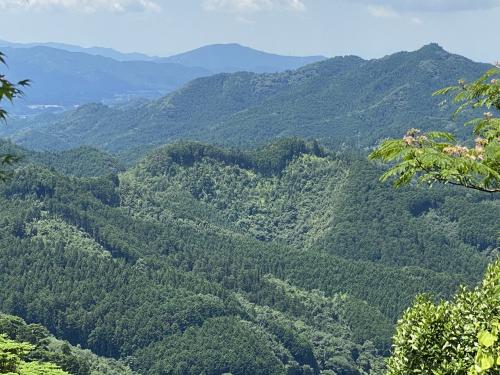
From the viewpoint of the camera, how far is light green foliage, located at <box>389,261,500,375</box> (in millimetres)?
20484

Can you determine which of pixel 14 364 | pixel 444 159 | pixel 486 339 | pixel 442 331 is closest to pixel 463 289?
pixel 442 331

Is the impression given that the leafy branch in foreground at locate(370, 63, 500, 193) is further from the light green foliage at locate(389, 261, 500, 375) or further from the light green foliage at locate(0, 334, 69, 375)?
the light green foliage at locate(0, 334, 69, 375)

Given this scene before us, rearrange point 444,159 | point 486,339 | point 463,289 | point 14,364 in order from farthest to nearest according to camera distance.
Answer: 1. point 14,364
2. point 463,289
3. point 444,159
4. point 486,339

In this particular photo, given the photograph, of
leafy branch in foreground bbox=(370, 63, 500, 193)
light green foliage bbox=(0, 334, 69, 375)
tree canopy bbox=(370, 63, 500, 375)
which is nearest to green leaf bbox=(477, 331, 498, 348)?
tree canopy bbox=(370, 63, 500, 375)

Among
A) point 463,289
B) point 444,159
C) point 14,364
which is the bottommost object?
point 14,364

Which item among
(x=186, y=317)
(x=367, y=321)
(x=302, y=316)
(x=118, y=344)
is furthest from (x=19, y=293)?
(x=367, y=321)

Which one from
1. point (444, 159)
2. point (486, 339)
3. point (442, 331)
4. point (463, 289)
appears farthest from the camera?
point (463, 289)

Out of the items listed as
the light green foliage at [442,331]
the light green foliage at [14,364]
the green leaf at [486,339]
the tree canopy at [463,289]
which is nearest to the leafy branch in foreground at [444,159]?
the tree canopy at [463,289]

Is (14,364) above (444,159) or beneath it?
beneath

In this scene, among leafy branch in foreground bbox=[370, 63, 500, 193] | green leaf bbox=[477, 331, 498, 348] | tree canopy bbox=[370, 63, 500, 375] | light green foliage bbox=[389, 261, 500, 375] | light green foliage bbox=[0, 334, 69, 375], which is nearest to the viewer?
green leaf bbox=[477, 331, 498, 348]

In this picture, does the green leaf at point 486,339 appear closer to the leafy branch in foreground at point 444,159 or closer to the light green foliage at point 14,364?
the leafy branch in foreground at point 444,159

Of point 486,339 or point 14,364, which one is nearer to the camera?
point 486,339

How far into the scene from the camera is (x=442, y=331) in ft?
70.9

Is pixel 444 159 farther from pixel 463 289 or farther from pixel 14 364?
pixel 14 364
